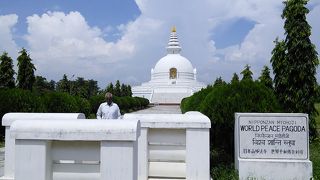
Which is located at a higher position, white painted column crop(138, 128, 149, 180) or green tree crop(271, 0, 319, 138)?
green tree crop(271, 0, 319, 138)

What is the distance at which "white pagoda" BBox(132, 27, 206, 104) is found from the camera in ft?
198

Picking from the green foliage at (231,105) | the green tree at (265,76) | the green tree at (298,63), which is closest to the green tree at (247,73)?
the green tree at (265,76)

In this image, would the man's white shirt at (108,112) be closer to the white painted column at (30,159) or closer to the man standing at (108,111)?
the man standing at (108,111)

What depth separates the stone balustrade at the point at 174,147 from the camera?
5996mm

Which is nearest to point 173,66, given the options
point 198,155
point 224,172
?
→ point 224,172

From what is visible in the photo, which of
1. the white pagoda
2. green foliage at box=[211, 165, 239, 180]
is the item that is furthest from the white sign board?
the white pagoda

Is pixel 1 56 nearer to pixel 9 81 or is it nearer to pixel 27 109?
pixel 9 81

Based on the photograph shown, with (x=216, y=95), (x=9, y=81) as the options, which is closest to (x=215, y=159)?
(x=216, y=95)

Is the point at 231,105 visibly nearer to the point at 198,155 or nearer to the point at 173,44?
the point at 198,155

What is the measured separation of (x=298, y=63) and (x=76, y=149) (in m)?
13.0

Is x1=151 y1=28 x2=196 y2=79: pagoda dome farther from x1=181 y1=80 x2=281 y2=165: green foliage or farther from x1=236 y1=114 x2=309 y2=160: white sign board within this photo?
x1=236 y1=114 x2=309 y2=160: white sign board

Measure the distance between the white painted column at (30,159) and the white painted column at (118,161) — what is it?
56 cm

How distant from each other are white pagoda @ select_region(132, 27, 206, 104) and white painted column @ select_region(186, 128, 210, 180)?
52372 mm

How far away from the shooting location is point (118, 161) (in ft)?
11.4
